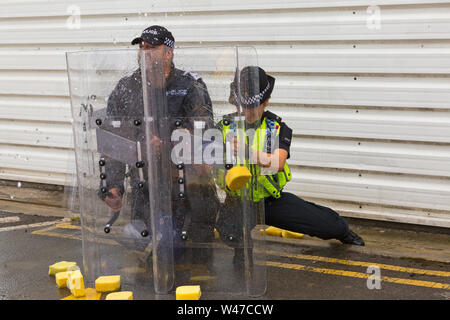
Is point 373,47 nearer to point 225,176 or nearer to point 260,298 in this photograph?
point 225,176

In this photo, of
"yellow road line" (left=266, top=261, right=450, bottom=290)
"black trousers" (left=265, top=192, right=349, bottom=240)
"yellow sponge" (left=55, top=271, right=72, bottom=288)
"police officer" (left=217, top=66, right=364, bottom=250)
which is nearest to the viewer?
"police officer" (left=217, top=66, right=364, bottom=250)

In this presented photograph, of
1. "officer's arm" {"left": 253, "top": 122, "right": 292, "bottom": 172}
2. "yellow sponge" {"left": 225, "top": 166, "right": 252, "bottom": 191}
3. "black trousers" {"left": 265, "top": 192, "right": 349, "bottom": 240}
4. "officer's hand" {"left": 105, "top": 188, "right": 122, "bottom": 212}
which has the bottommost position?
"black trousers" {"left": 265, "top": 192, "right": 349, "bottom": 240}

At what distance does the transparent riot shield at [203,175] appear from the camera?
4449mm

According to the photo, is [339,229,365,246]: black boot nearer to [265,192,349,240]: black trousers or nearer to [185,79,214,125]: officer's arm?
[265,192,349,240]: black trousers

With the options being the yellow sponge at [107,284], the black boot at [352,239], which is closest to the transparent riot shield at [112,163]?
the yellow sponge at [107,284]

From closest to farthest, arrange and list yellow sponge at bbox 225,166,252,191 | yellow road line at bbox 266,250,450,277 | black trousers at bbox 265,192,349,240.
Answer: yellow sponge at bbox 225,166,252,191
yellow road line at bbox 266,250,450,277
black trousers at bbox 265,192,349,240

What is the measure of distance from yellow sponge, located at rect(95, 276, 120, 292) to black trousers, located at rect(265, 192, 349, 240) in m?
1.35

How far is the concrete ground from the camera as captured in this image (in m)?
4.66

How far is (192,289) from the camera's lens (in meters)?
4.46

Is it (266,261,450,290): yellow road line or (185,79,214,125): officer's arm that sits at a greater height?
(185,79,214,125): officer's arm

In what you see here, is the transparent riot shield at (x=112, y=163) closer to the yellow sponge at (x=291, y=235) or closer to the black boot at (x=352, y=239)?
the yellow sponge at (x=291, y=235)

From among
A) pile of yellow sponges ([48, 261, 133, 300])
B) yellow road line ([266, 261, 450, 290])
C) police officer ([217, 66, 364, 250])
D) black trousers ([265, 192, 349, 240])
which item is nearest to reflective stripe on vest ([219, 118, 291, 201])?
police officer ([217, 66, 364, 250])

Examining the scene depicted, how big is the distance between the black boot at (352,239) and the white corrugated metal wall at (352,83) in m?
0.65

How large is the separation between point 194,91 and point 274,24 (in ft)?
7.00
